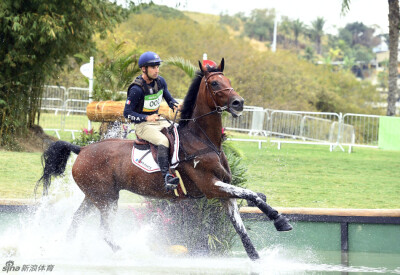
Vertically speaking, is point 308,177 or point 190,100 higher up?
point 190,100

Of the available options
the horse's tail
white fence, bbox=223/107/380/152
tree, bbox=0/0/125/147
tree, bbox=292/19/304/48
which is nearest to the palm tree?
tree, bbox=292/19/304/48

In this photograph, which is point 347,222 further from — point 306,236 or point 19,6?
point 19,6

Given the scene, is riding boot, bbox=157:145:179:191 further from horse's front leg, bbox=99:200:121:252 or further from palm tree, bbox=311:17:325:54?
palm tree, bbox=311:17:325:54

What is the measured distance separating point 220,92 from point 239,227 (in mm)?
1504

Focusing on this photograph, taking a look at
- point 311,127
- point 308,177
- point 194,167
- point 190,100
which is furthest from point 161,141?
point 311,127

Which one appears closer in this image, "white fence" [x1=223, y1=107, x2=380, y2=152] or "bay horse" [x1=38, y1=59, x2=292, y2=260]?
"bay horse" [x1=38, y1=59, x2=292, y2=260]

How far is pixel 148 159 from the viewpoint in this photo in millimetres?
7203

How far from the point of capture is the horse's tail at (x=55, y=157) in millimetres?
8016

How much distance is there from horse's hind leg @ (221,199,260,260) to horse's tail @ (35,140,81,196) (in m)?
2.19

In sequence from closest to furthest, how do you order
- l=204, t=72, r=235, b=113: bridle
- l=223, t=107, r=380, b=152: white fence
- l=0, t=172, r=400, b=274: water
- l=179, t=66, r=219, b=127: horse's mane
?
l=204, t=72, r=235, b=113: bridle → l=0, t=172, r=400, b=274: water → l=179, t=66, r=219, b=127: horse's mane → l=223, t=107, r=380, b=152: white fence

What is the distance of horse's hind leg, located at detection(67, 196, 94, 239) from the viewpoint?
7.62 m

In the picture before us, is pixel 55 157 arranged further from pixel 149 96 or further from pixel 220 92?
pixel 220 92

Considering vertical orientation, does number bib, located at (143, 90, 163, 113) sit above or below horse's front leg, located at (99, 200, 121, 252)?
above

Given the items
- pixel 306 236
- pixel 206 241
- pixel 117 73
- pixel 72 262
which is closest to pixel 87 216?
pixel 72 262
